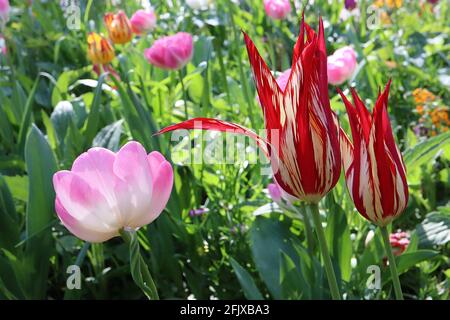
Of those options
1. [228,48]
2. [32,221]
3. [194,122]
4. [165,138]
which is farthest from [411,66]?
[194,122]

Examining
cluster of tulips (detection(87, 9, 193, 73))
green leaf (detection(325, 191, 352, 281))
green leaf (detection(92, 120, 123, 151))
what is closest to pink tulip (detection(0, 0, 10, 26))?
cluster of tulips (detection(87, 9, 193, 73))

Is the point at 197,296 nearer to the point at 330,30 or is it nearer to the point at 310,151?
the point at 310,151

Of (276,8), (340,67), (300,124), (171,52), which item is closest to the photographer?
(300,124)

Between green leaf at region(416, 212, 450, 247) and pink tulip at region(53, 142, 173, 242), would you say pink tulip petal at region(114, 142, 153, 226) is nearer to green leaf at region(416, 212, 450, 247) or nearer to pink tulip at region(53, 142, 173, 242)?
pink tulip at region(53, 142, 173, 242)

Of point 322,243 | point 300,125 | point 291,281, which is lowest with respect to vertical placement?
point 291,281

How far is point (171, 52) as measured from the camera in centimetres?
161

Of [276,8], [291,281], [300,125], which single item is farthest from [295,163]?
[276,8]

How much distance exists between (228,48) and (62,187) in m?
1.89

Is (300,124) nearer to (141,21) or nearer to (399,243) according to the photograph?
(399,243)

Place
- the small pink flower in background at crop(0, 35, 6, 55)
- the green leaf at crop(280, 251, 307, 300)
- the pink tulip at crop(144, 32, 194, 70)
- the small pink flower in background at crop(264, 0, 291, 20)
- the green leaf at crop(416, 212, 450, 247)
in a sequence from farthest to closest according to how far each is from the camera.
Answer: the small pink flower in background at crop(0, 35, 6, 55), the small pink flower in background at crop(264, 0, 291, 20), the pink tulip at crop(144, 32, 194, 70), the green leaf at crop(416, 212, 450, 247), the green leaf at crop(280, 251, 307, 300)

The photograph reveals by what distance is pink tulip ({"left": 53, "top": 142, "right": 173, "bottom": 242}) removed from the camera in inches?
25.7

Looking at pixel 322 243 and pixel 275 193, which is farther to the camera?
pixel 275 193

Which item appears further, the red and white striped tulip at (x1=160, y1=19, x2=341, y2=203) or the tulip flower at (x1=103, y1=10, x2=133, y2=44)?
the tulip flower at (x1=103, y1=10, x2=133, y2=44)

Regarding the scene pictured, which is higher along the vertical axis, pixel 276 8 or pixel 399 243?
pixel 276 8
